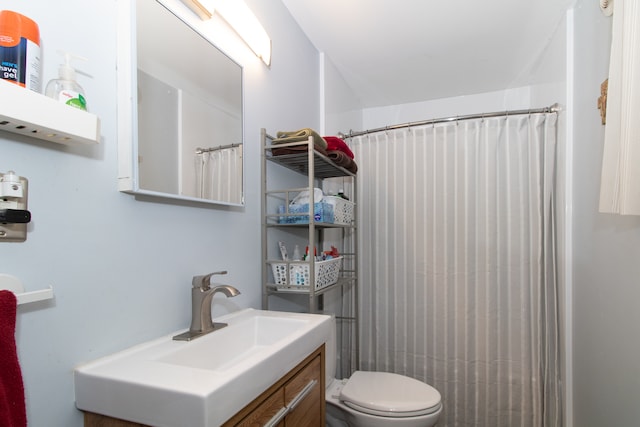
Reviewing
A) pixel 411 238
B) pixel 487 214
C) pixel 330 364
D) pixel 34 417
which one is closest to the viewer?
pixel 34 417

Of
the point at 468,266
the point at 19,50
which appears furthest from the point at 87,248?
the point at 468,266

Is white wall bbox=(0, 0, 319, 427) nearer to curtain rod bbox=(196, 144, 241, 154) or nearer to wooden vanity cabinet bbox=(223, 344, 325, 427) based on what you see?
curtain rod bbox=(196, 144, 241, 154)

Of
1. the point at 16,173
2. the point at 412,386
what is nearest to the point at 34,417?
the point at 16,173

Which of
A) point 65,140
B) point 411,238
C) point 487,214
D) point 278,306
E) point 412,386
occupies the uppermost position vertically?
point 65,140

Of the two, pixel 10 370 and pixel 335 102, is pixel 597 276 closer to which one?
pixel 335 102

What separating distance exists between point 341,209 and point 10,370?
139 centimetres

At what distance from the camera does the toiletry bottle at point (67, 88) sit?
26.6 inches

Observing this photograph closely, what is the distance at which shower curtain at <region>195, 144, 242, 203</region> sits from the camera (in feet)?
3.65

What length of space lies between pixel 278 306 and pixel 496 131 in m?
1.56

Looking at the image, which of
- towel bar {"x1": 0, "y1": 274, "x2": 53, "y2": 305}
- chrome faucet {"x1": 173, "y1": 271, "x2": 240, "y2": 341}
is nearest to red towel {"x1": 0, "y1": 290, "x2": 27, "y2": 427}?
towel bar {"x1": 0, "y1": 274, "x2": 53, "y2": 305}

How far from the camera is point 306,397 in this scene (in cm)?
104

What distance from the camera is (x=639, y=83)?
906mm

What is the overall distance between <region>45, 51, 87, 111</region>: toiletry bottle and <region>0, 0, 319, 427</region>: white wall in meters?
0.04

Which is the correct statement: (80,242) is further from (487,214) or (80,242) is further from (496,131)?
(496,131)
